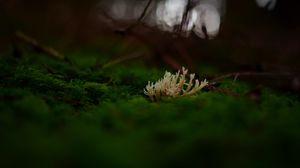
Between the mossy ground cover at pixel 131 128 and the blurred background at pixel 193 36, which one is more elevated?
the blurred background at pixel 193 36

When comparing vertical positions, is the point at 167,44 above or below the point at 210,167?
above

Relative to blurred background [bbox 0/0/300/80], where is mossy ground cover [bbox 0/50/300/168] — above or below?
below

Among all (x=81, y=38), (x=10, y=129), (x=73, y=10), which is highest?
(x=73, y=10)

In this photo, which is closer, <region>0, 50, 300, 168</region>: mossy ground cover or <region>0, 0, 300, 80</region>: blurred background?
<region>0, 50, 300, 168</region>: mossy ground cover

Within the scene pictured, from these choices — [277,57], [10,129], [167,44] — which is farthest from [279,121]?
[277,57]

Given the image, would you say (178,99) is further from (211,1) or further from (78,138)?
(211,1)
